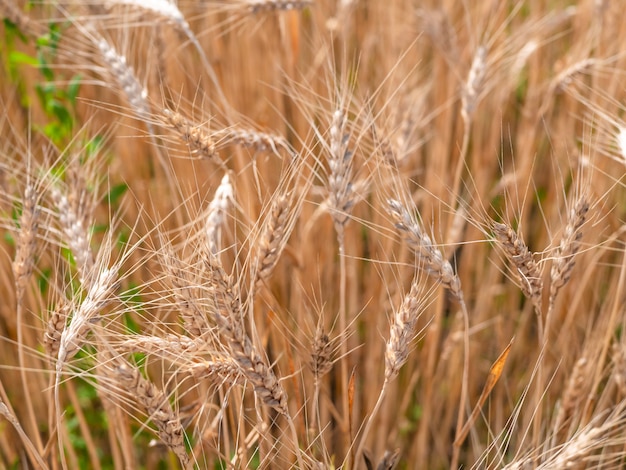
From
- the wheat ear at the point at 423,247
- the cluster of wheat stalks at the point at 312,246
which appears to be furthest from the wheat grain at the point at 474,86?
the wheat ear at the point at 423,247

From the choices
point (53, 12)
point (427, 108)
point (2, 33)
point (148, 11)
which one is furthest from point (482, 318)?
point (2, 33)

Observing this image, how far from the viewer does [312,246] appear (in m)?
1.78

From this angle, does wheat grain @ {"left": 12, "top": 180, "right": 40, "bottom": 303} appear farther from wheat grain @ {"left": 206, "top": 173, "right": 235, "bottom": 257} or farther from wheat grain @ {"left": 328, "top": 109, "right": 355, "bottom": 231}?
wheat grain @ {"left": 328, "top": 109, "right": 355, "bottom": 231}

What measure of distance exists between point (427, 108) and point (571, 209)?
1265mm

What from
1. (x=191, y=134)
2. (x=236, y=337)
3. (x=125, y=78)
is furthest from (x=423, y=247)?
(x=125, y=78)

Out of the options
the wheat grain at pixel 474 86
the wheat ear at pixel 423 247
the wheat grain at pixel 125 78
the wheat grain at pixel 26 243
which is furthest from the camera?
the wheat grain at pixel 474 86

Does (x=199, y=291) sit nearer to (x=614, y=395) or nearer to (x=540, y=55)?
(x=614, y=395)

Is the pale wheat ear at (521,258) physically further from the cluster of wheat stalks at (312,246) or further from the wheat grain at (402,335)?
the wheat grain at (402,335)

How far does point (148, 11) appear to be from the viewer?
1.47 metres

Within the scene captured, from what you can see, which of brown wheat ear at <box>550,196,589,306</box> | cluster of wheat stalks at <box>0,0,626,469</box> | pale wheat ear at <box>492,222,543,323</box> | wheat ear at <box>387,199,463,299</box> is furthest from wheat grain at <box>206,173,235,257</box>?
brown wheat ear at <box>550,196,589,306</box>

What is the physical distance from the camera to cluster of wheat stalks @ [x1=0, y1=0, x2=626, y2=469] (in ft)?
3.41

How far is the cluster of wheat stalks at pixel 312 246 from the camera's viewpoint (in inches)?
40.9

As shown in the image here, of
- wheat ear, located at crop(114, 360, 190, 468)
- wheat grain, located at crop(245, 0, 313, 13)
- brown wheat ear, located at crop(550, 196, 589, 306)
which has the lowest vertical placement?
wheat ear, located at crop(114, 360, 190, 468)

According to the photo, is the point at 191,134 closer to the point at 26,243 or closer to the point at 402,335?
the point at 26,243
